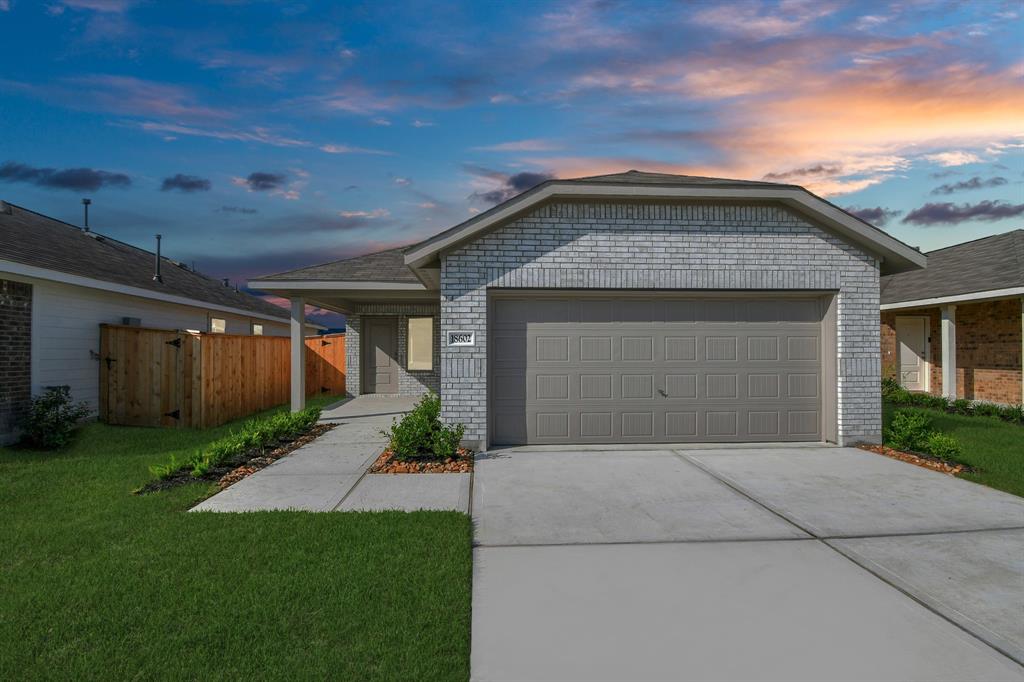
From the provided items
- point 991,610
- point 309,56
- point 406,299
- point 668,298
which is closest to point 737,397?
point 668,298

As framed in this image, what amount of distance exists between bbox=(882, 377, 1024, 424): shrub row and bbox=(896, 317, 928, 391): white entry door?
25.2 inches

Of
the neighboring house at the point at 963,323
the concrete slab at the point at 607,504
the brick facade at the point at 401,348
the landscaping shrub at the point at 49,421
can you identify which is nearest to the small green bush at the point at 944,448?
the concrete slab at the point at 607,504

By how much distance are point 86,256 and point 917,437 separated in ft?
58.8

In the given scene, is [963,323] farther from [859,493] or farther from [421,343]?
[421,343]

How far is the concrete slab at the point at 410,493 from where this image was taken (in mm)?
6008

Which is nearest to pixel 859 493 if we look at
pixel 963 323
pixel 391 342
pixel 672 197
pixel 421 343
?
pixel 672 197

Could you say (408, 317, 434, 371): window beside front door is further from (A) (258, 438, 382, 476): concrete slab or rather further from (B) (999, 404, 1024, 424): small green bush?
(B) (999, 404, 1024, 424): small green bush

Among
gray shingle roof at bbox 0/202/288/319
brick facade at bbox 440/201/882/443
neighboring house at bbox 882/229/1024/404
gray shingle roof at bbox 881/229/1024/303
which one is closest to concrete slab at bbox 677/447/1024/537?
brick facade at bbox 440/201/882/443

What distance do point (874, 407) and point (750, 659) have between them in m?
7.78

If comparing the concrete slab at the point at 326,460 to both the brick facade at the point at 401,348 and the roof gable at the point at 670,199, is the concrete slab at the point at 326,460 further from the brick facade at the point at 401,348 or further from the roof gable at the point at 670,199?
the brick facade at the point at 401,348

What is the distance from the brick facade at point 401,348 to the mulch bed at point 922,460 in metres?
11.4

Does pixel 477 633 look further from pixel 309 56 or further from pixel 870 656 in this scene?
A: pixel 309 56

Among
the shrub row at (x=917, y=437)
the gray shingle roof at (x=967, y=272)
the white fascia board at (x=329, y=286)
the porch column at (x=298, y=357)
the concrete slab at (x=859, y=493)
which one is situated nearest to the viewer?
the concrete slab at (x=859, y=493)

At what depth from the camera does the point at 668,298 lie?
941cm
